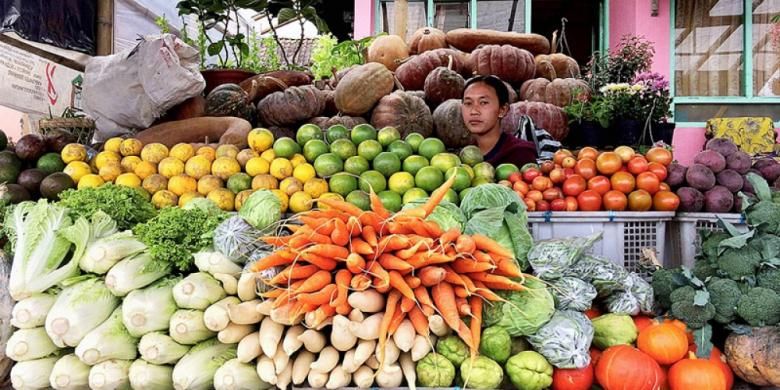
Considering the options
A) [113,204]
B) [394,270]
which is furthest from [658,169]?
[113,204]

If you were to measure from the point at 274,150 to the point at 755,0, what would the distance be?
730 centimetres

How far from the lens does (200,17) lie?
559 cm

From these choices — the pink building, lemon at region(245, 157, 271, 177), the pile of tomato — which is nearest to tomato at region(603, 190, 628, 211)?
the pile of tomato

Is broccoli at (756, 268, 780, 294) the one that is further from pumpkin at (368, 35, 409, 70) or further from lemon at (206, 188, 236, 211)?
pumpkin at (368, 35, 409, 70)

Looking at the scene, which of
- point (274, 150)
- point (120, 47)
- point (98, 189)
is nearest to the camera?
point (98, 189)

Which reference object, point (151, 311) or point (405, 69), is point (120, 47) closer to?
point (405, 69)

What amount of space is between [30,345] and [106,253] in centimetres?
43

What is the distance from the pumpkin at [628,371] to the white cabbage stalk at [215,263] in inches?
58.1

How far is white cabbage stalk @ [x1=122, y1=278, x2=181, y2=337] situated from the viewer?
1.94 meters

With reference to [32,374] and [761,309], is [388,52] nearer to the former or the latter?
[761,309]

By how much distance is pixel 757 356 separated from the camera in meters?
1.98

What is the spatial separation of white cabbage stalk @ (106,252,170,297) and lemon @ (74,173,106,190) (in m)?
1.08

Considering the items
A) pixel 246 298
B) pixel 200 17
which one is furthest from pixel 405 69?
pixel 246 298

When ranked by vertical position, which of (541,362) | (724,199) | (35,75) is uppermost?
(35,75)
